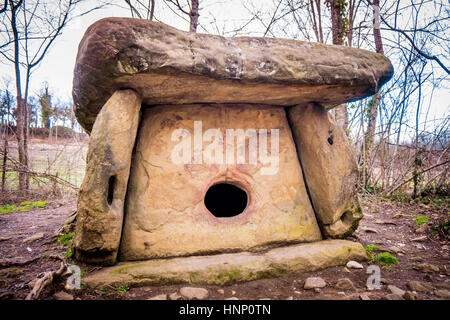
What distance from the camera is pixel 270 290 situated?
1.79 meters

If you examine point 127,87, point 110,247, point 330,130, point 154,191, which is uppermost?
point 127,87

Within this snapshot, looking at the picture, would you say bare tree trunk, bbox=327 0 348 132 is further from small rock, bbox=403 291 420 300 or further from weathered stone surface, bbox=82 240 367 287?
small rock, bbox=403 291 420 300

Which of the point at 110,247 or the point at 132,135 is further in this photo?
the point at 132,135

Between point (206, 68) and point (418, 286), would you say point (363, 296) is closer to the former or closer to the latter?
point (418, 286)

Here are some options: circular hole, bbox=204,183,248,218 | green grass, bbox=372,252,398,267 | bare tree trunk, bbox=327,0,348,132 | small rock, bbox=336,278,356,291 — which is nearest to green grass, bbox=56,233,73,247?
circular hole, bbox=204,183,248,218

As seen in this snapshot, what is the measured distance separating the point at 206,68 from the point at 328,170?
5.26 feet

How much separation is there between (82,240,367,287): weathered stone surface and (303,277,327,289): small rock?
15 centimetres

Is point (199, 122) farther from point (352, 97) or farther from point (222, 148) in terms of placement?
point (352, 97)

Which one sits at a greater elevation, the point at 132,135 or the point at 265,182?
the point at 132,135

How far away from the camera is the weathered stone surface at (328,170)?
2473 millimetres

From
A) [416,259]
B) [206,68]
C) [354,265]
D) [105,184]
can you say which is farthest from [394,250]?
[105,184]
